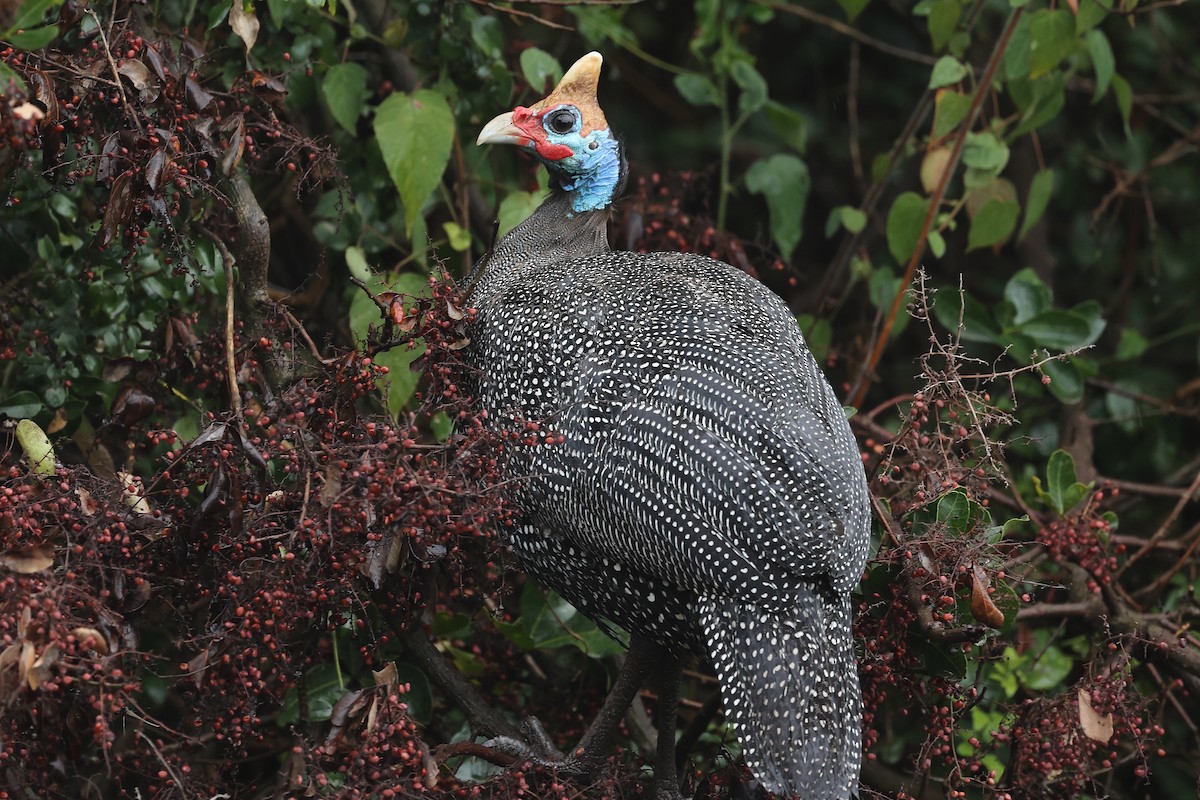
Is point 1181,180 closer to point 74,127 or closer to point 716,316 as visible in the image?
point 716,316

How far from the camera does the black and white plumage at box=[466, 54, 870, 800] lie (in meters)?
2.41

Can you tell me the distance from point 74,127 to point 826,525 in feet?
5.01

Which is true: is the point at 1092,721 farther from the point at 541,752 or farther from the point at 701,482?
the point at 541,752

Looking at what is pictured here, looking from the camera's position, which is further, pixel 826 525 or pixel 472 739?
pixel 472 739

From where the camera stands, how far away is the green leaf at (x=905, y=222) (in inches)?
148

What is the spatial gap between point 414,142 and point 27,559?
4.80 feet

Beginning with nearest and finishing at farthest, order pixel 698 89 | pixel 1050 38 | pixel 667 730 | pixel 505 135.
Result: pixel 667 730, pixel 505 135, pixel 1050 38, pixel 698 89

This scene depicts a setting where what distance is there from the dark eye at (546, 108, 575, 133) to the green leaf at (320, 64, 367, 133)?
0.56 m

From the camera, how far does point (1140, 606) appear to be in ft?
11.9

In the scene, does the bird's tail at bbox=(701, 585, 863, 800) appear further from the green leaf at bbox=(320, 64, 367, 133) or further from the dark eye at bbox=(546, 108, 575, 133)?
the green leaf at bbox=(320, 64, 367, 133)

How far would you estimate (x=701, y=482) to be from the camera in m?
2.46

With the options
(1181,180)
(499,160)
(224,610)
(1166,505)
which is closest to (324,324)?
(499,160)

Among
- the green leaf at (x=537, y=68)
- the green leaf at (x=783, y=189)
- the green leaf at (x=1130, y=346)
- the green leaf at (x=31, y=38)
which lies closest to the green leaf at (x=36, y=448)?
the green leaf at (x=31, y=38)

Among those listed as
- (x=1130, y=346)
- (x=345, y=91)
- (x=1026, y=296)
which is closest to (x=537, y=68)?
(x=345, y=91)
